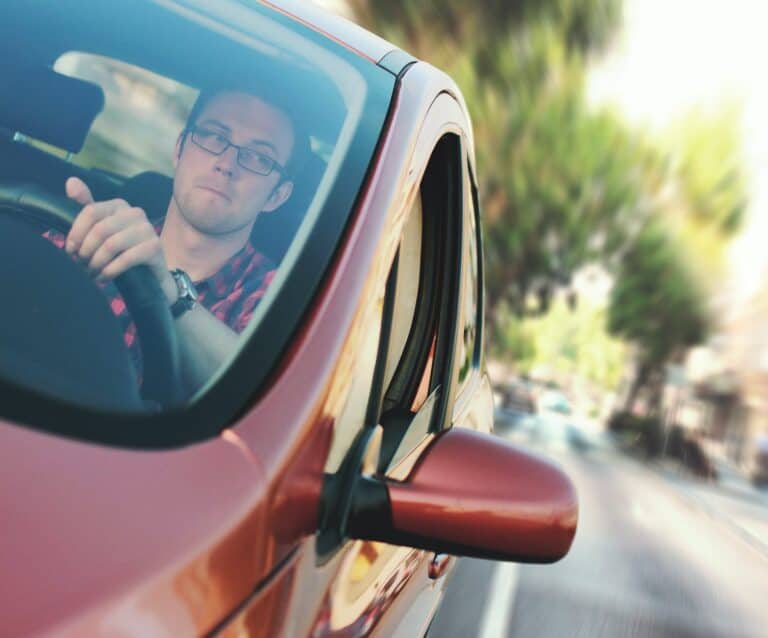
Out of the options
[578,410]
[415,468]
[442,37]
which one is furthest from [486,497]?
[578,410]

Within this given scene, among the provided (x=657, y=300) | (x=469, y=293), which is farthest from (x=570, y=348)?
(x=469, y=293)

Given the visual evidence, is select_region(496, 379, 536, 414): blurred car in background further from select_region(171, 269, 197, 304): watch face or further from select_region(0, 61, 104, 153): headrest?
select_region(171, 269, 197, 304): watch face

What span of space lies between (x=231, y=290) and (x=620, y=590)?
770 centimetres

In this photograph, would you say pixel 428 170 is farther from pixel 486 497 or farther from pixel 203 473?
pixel 203 473

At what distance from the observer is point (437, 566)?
8.27ft

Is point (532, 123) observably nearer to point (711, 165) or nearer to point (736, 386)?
point (711, 165)

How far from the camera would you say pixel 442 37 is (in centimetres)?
2911

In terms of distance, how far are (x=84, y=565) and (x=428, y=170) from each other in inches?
56.5

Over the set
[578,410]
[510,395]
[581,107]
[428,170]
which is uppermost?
[581,107]

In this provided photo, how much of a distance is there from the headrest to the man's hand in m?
0.13

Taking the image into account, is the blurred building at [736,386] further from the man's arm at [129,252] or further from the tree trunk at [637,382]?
the man's arm at [129,252]

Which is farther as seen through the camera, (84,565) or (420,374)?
(420,374)

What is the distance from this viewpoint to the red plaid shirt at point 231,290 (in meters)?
1.49

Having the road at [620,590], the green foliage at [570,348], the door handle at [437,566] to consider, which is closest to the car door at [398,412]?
the door handle at [437,566]
